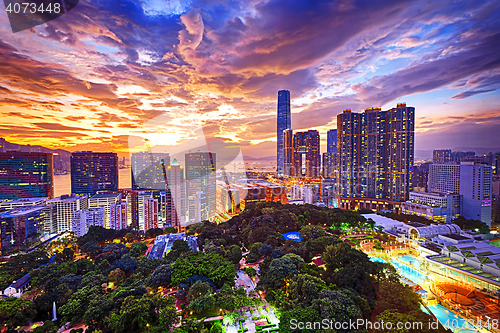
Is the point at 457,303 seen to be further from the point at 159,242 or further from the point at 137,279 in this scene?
the point at 159,242

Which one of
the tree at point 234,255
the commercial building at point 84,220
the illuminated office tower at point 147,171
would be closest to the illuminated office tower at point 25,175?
the illuminated office tower at point 147,171

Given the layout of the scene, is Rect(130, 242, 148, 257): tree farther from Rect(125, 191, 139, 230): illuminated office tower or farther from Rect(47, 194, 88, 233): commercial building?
Rect(47, 194, 88, 233): commercial building

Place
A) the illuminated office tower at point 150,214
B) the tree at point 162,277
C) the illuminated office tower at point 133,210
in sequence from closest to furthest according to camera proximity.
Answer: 1. the tree at point 162,277
2. the illuminated office tower at point 150,214
3. the illuminated office tower at point 133,210

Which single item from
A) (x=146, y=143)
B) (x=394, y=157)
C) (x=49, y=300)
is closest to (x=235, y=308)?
(x=49, y=300)

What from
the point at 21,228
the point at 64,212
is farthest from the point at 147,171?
the point at 21,228

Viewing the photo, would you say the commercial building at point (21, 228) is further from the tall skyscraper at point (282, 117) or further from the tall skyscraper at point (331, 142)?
the tall skyscraper at point (331, 142)

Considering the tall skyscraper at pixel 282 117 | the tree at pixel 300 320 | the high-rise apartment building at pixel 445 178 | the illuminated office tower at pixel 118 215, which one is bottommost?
the illuminated office tower at pixel 118 215

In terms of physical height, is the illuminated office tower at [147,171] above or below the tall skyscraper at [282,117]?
below

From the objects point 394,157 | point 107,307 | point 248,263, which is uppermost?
point 394,157
